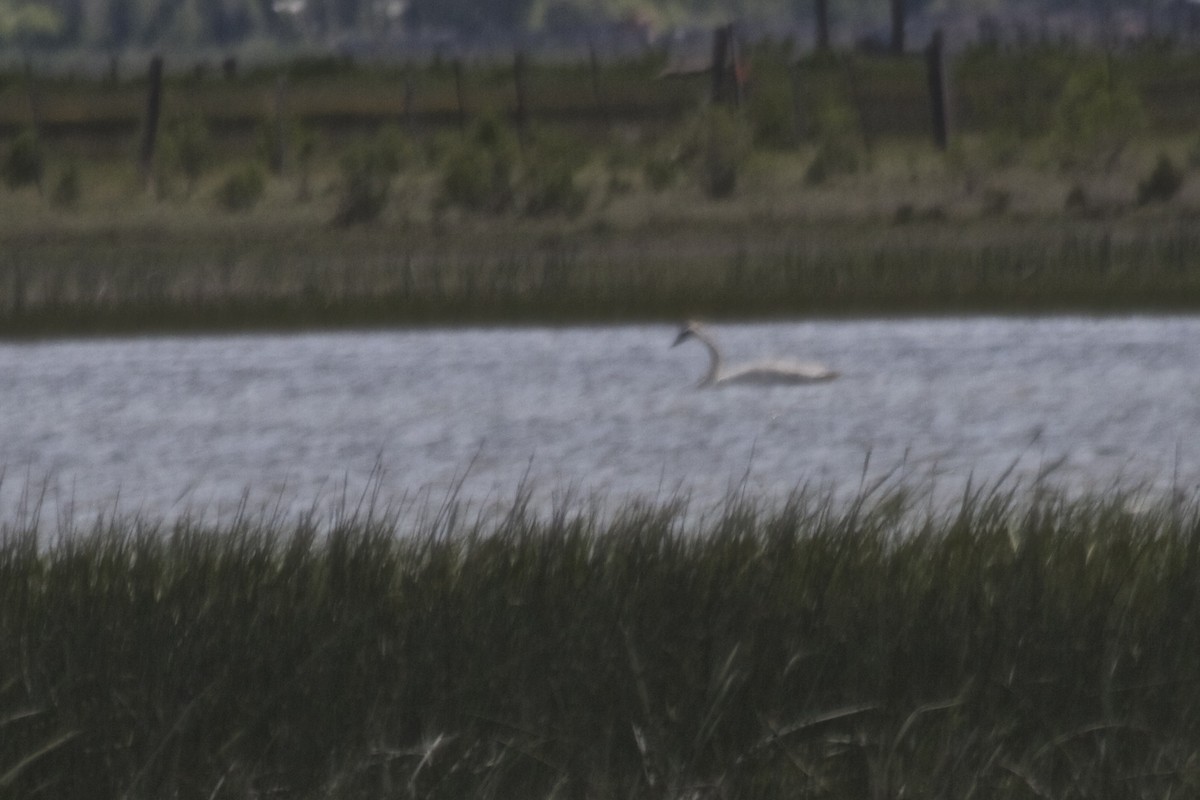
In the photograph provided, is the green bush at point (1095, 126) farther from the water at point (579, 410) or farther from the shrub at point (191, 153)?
the shrub at point (191, 153)

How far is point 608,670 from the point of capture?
23.1ft

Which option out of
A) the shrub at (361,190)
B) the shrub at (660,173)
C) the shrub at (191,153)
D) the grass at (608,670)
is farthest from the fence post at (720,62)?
the grass at (608,670)

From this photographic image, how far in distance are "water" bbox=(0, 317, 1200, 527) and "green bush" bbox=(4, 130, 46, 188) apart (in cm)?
A: 1044

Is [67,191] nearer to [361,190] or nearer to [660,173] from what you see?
[361,190]

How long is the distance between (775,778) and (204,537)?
7.28ft

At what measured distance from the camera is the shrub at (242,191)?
29.7 meters

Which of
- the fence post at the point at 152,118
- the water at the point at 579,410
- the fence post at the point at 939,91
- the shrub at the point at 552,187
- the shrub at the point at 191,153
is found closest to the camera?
the water at the point at 579,410

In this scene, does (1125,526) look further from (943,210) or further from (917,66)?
(917,66)

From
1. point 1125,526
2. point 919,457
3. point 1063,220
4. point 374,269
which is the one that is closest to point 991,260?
point 1063,220

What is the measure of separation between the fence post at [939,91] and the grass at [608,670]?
2427 cm

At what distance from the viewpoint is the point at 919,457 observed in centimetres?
1595

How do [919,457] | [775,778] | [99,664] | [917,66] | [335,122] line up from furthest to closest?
[917,66]
[335,122]
[919,457]
[99,664]
[775,778]

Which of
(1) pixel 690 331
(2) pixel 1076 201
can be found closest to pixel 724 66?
(2) pixel 1076 201

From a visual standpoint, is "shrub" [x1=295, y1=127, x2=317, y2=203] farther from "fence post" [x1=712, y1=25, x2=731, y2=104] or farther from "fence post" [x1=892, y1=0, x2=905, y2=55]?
"fence post" [x1=892, y1=0, x2=905, y2=55]
